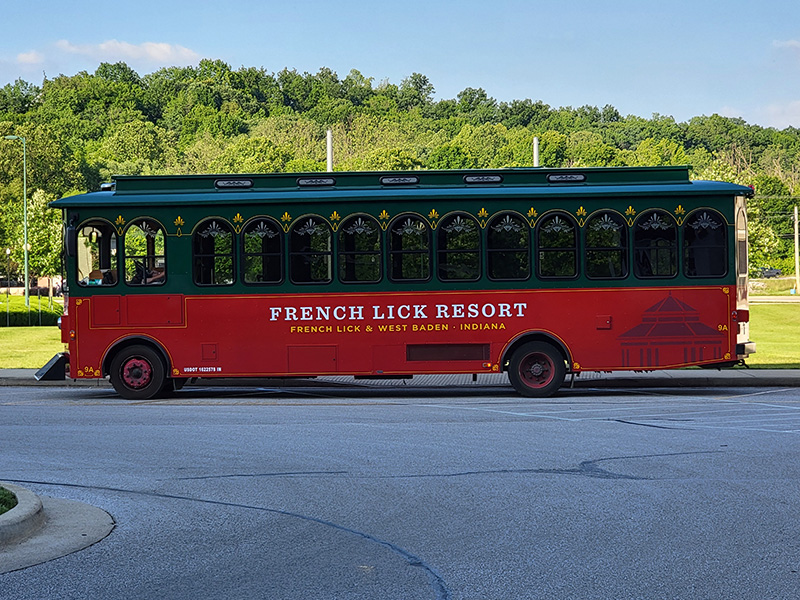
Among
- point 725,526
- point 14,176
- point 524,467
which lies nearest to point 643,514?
point 725,526

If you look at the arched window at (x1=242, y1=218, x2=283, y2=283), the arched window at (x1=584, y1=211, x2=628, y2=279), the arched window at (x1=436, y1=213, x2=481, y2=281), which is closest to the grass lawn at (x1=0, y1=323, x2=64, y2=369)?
the arched window at (x1=242, y1=218, x2=283, y2=283)

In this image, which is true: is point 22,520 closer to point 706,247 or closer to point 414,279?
point 414,279

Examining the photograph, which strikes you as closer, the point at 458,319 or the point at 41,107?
the point at 458,319

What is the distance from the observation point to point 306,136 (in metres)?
116

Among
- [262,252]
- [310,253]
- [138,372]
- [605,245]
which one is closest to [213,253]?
[262,252]

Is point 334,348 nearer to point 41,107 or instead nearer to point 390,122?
point 390,122

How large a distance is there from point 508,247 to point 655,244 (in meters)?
2.38

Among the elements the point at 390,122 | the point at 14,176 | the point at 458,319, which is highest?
the point at 390,122

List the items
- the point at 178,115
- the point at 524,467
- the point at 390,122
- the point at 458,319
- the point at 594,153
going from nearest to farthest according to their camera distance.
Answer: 1. the point at 524,467
2. the point at 458,319
3. the point at 594,153
4. the point at 390,122
5. the point at 178,115

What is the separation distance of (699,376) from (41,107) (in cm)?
15288

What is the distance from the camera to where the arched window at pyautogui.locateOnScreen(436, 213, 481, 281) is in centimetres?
1752

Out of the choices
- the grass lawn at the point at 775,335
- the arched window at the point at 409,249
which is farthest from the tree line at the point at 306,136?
the arched window at the point at 409,249

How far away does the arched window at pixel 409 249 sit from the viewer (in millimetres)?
17531

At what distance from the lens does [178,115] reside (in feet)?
510
